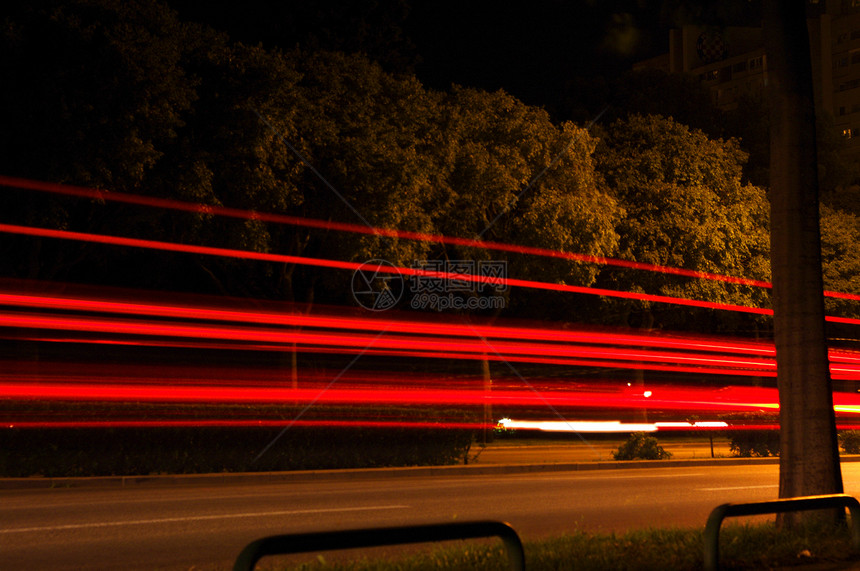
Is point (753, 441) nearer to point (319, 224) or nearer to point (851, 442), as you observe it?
point (851, 442)

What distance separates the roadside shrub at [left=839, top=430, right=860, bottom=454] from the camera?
27047 mm

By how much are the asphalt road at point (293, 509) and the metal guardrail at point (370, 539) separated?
13.5 feet

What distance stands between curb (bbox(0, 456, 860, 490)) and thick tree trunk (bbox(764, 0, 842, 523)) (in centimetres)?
1009

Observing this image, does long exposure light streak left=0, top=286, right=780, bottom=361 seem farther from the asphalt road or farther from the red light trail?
the asphalt road

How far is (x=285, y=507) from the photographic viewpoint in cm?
1322

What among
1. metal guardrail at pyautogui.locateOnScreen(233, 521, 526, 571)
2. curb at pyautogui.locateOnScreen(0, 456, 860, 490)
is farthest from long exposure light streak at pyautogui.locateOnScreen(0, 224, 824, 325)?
metal guardrail at pyautogui.locateOnScreen(233, 521, 526, 571)

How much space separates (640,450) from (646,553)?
14632 millimetres

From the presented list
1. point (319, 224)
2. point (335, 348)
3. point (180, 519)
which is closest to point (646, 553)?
point (180, 519)

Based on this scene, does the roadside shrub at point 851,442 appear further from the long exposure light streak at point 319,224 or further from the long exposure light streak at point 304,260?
the long exposure light streak at point 319,224

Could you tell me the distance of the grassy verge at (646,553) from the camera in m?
8.21

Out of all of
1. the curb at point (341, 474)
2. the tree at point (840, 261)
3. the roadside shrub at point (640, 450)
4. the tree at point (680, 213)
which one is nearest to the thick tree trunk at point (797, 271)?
the curb at point (341, 474)

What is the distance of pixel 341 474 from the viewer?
18516mm

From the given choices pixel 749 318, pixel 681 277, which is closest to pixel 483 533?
pixel 681 277

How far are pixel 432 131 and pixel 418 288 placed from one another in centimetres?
473
